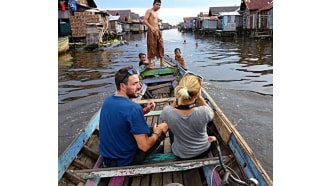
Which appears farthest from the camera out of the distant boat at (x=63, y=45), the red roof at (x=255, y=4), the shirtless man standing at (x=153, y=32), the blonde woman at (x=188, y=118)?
the red roof at (x=255, y=4)

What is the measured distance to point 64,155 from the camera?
9.61 feet

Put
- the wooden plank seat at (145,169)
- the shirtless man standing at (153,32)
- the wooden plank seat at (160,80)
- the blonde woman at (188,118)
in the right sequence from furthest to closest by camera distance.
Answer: the wooden plank seat at (160,80) → the shirtless man standing at (153,32) → the wooden plank seat at (145,169) → the blonde woman at (188,118)

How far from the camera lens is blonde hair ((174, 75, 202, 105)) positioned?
2.55 meters

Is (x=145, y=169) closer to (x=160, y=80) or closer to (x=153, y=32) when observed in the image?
(x=160, y=80)

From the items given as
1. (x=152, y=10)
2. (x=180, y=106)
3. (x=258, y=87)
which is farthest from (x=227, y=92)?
(x=180, y=106)

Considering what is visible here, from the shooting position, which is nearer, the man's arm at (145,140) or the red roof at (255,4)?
the man's arm at (145,140)

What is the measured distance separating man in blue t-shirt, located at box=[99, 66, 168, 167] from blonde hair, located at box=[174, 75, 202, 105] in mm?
420

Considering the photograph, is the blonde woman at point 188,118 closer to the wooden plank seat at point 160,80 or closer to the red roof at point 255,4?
the wooden plank seat at point 160,80

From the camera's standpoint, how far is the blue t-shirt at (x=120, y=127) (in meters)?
2.52

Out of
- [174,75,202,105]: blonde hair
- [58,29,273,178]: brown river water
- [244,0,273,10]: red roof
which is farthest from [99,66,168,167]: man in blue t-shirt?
[244,0,273,10]: red roof

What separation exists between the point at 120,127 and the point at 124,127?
4 cm

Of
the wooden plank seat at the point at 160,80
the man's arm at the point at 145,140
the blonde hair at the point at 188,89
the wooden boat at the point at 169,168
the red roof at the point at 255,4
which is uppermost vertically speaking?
the red roof at the point at 255,4

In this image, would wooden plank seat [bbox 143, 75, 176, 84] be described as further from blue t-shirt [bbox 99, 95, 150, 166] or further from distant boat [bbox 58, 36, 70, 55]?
distant boat [bbox 58, 36, 70, 55]

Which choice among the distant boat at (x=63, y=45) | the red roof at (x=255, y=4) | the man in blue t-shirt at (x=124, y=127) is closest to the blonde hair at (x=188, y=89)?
the man in blue t-shirt at (x=124, y=127)
